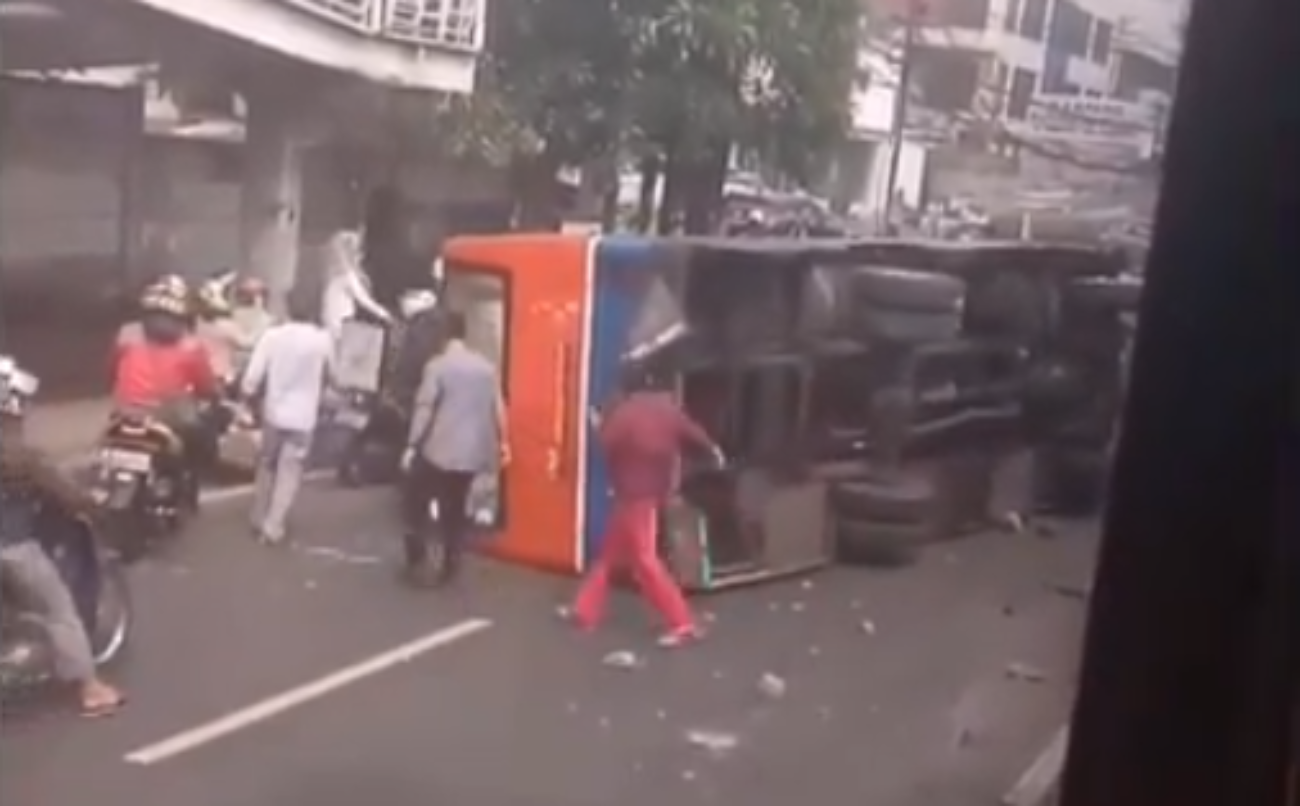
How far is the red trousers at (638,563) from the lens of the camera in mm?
904

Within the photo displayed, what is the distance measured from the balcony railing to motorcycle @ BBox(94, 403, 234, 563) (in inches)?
7.5

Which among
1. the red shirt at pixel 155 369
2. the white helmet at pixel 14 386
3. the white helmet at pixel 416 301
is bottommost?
the white helmet at pixel 14 386

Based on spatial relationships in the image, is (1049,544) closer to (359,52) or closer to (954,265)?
(954,265)

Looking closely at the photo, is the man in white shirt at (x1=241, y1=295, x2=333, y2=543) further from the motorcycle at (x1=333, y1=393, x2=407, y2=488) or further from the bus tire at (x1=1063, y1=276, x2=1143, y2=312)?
the bus tire at (x1=1063, y1=276, x2=1143, y2=312)

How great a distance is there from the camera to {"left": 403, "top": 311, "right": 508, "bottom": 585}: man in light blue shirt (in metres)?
0.91

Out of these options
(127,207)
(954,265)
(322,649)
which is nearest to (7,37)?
(127,207)

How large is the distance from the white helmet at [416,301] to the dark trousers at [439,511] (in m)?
0.07

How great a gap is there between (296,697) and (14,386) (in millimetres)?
197

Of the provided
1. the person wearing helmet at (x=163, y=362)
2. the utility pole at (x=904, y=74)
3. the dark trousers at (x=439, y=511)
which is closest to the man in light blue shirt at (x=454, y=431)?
the dark trousers at (x=439, y=511)

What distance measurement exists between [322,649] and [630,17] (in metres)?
0.33

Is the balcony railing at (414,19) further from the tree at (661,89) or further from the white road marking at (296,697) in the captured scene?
the white road marking at (296,697)

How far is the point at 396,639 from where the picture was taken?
934 mm

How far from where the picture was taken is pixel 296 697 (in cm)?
94

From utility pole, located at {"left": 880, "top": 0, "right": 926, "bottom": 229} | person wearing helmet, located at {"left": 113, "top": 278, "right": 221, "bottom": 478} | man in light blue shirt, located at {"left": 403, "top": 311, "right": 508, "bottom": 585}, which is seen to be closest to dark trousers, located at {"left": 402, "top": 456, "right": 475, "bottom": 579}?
man in light blue shirt, located at {"left": 403, "top": 311, "right": 508, "bottom": 585}
